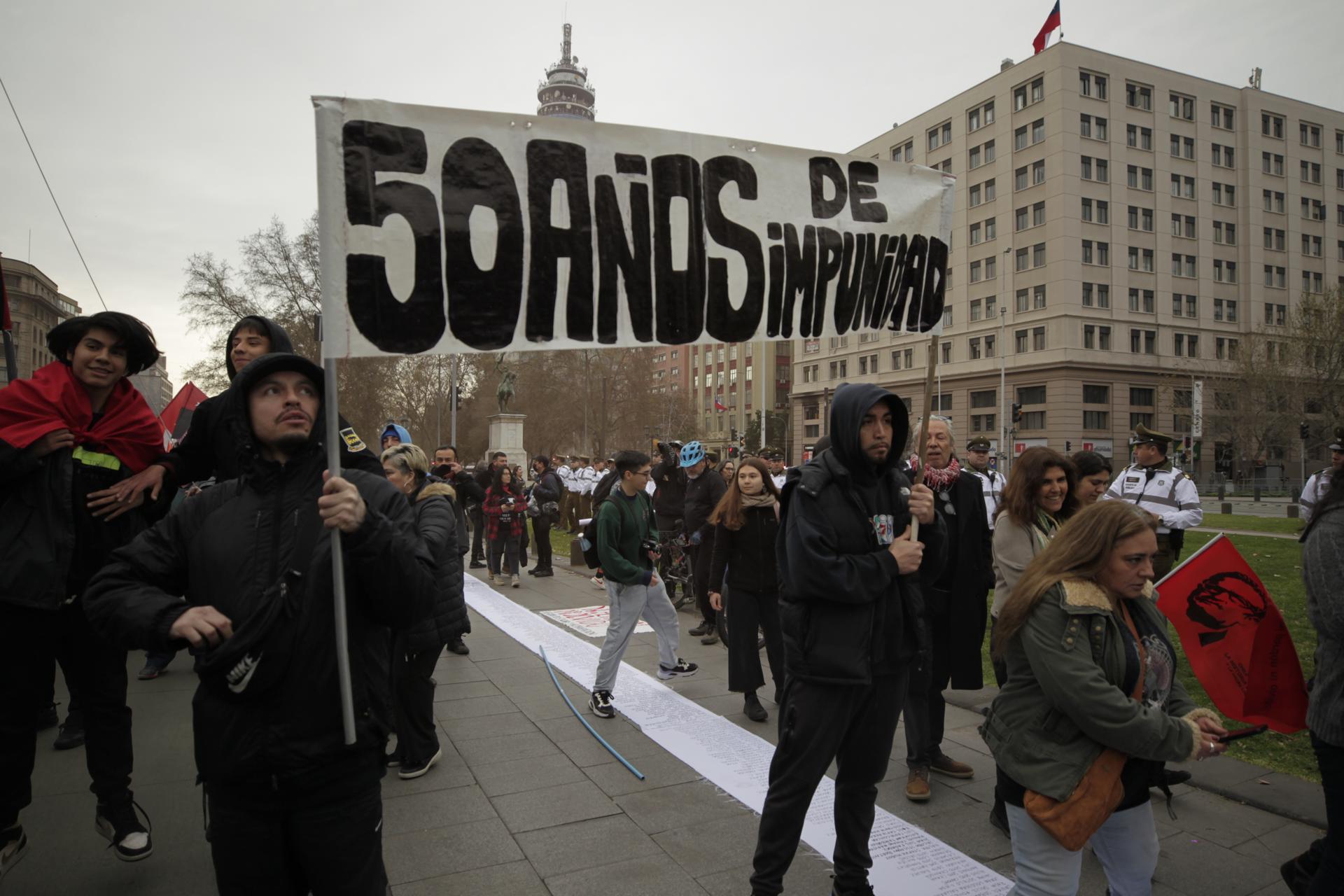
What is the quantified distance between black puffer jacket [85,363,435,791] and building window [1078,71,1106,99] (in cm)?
6282

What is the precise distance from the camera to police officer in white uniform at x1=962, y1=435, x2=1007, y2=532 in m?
5.86

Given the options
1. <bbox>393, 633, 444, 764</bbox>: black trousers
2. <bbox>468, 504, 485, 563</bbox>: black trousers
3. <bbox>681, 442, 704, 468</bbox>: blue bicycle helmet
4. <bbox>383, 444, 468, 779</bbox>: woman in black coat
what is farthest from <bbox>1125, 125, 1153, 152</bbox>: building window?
<bbox>393, 633, 444, 764</bbox>: black trousers

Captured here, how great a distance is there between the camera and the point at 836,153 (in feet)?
10.8

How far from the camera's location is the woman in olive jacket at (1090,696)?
2420 millimetres

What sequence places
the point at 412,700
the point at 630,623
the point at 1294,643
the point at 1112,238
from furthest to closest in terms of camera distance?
the point at 1112,238 < the point at 630,623 < the point at 1294,643 < the point at 412,700

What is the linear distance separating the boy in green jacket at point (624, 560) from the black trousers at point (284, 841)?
376 cm

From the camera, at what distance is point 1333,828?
2.69m

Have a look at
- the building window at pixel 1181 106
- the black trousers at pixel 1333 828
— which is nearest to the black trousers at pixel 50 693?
the black trousers at pixel 1333 828

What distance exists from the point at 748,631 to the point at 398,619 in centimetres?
398

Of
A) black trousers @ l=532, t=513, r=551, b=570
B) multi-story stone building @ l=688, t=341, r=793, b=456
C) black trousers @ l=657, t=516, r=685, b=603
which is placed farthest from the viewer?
multi-story stone building @ l=688, t=341, r=793, b=456

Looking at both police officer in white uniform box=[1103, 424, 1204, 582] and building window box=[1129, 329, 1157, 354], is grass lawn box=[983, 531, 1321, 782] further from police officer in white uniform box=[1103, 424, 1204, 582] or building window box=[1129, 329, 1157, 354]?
building window box=[1129, 329, 1157, 354]

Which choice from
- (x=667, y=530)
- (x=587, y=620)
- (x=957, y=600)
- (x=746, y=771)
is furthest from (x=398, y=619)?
(x=667, y=530)

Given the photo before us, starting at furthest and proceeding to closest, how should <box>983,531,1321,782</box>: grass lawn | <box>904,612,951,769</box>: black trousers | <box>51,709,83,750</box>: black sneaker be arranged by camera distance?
<box>51,709,83,750</box>: black sneaker
<box>983,531,1321,782</box>: grass lawn
<box>904,612,951,769</box>: black trousers

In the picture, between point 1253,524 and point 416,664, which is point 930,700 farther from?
point 1253,524
